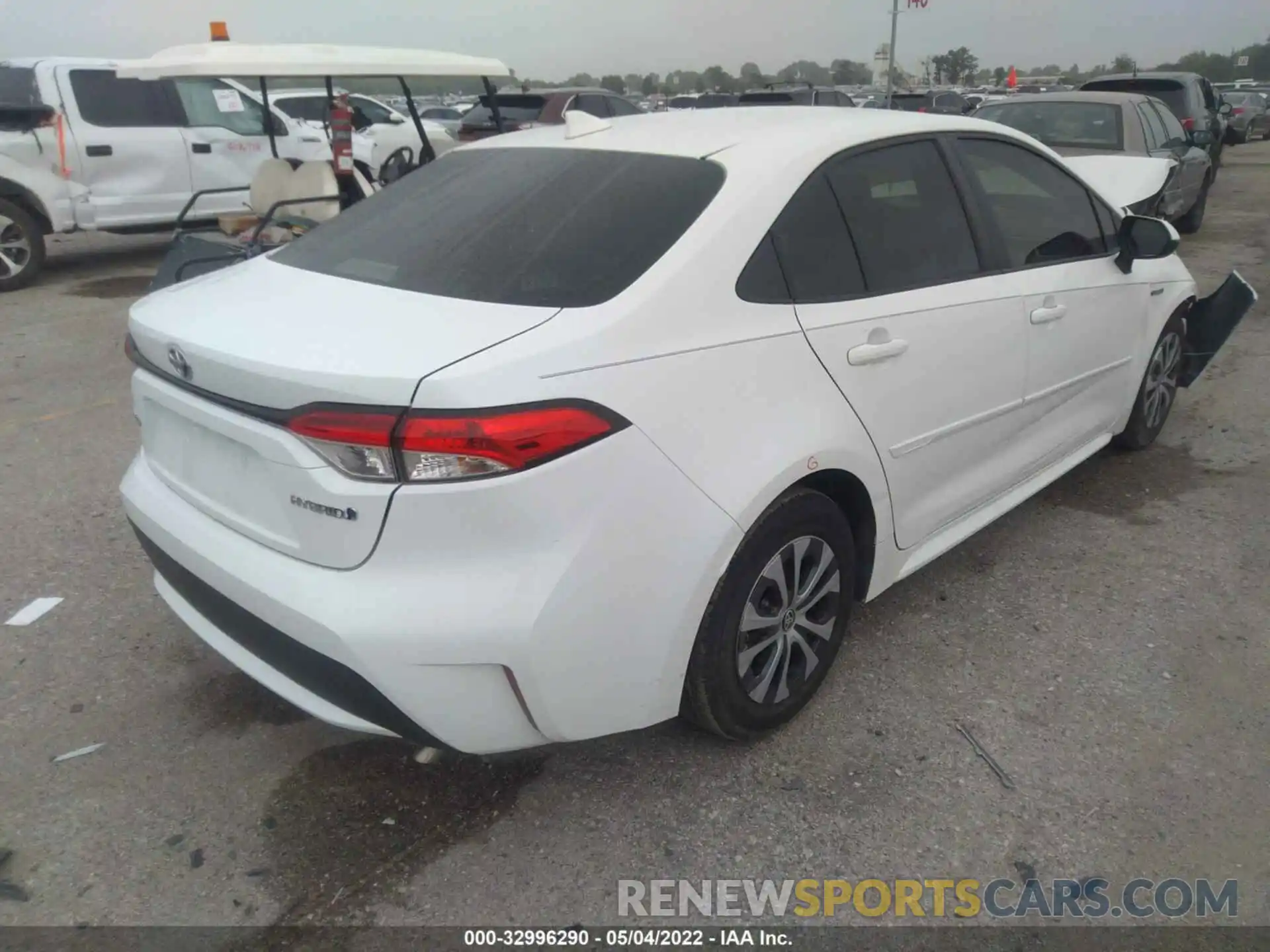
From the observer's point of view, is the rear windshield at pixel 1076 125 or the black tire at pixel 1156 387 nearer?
the black tire at pixel 1156 387

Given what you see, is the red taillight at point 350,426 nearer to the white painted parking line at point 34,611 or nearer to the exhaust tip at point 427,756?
the exhaust tip at point 427,756

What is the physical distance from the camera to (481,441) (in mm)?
1938

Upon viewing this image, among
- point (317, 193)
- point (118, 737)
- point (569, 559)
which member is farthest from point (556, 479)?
point (317, 193)

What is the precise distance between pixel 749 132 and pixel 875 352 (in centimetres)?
75

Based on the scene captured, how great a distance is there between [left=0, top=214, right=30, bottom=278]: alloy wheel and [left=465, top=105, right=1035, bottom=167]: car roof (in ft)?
22.7

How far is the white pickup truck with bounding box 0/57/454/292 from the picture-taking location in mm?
8344

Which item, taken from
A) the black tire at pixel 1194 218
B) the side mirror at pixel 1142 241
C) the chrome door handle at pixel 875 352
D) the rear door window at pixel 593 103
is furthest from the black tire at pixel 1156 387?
the rear door window at pixel 593 103

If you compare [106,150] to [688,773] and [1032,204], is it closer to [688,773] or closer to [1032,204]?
[1032,204]

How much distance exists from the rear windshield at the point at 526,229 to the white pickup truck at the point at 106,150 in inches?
235

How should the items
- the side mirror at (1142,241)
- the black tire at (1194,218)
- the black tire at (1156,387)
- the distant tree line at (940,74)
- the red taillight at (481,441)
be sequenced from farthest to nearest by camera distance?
1. the distant tree line at (940,74)
2. the black tire at (1194,218)
3. the black tire at (1156,387)
4. the side mirror at (1142,241)
5. the red taillight at (481,441)

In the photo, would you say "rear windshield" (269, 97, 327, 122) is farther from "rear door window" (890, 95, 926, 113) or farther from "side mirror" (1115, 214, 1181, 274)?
"rear door window" (890, 95, 926, 113)

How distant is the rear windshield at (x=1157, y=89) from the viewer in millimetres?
11547

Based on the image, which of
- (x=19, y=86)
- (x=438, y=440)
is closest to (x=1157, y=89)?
(x=19, y=86)

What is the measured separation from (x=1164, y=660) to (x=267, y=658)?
2699 mm
